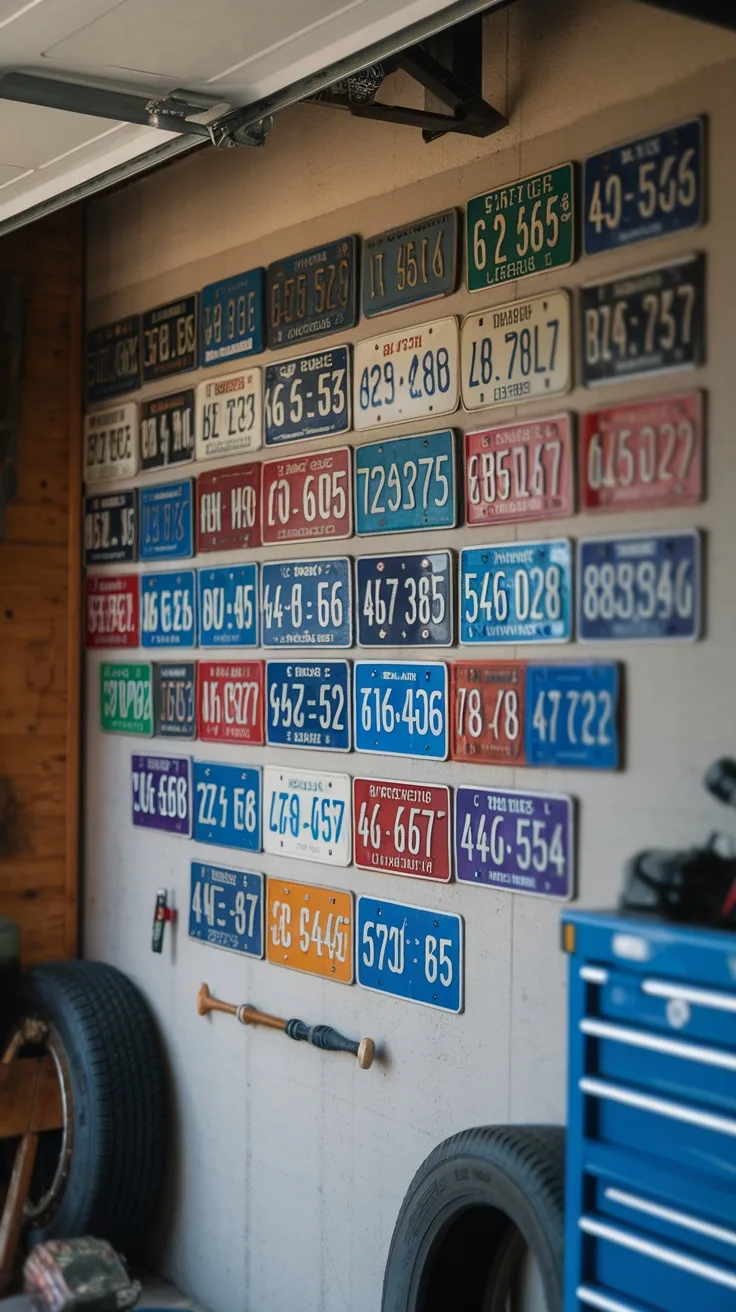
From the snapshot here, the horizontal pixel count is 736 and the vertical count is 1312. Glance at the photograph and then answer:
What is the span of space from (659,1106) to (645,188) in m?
1.76

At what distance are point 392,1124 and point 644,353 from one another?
1958 mm

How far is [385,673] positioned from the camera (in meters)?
3.43

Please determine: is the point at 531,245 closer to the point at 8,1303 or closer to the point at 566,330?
the point at 566,330

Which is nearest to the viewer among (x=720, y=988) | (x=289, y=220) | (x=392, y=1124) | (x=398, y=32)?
(x=720, y=988)

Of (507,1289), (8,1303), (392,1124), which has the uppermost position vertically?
(392,1124)

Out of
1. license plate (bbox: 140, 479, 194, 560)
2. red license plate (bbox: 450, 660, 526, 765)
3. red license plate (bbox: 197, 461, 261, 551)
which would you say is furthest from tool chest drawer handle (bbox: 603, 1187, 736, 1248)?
license plate (bbox: 140, 479, 194, 560)

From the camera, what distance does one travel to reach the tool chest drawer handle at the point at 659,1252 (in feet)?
7.27

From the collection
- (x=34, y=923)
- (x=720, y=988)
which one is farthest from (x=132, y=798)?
(x=720, y=988)

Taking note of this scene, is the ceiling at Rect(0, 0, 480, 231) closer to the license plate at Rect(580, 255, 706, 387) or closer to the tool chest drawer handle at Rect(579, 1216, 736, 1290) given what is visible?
the license plate at Rect(580, 255, 706, 387)

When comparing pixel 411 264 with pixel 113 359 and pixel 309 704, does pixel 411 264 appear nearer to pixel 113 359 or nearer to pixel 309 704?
pixel 309 704

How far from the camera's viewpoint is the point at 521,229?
10.0 feet

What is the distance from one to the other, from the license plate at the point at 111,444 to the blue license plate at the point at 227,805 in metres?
1.13

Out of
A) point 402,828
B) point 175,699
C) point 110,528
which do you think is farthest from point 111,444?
point 402,828

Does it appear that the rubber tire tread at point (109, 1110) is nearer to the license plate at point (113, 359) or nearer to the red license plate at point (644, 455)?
the license plate at point (113, 359)
